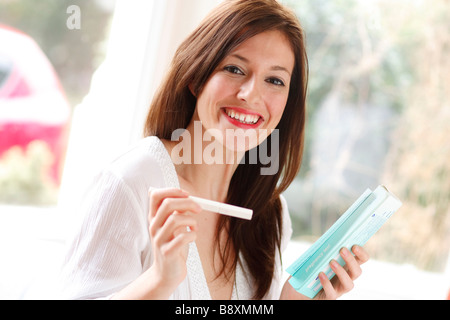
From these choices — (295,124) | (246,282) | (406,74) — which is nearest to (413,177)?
(406,74)

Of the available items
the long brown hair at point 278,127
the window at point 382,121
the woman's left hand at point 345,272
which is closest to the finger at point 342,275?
the woman's left hand at point 345,272

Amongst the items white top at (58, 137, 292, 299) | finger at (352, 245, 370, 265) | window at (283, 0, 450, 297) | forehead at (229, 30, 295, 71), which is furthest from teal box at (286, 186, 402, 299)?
window at (283, 0, 450, 297)

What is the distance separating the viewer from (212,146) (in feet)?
3.07

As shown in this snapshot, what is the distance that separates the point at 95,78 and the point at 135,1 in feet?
0.79

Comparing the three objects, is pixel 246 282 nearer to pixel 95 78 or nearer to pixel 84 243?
pixel 84 243

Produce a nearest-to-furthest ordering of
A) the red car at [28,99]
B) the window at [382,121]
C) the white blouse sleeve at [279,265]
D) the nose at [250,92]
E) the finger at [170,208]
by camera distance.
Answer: the finger at [170,208] → the nose at [250,92] → the white blouse sleeve at [279,265] → the red car at [28,99] → the window at [382,121]

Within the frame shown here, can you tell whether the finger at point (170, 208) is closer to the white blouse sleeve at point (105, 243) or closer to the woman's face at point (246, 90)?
the white blouse sleeve at point (105, 243)

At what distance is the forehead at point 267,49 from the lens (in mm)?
862

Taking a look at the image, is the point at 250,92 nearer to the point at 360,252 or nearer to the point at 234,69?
the point at 234,69

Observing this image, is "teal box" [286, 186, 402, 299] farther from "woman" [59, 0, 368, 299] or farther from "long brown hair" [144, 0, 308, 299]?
"long brown hair" [144, 0, 308, 299]

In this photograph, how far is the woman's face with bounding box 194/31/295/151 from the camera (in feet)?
2.83

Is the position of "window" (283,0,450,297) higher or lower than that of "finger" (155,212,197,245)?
higher

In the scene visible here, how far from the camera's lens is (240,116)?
868 mm

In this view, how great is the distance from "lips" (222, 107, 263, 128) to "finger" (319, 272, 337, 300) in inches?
11.1
